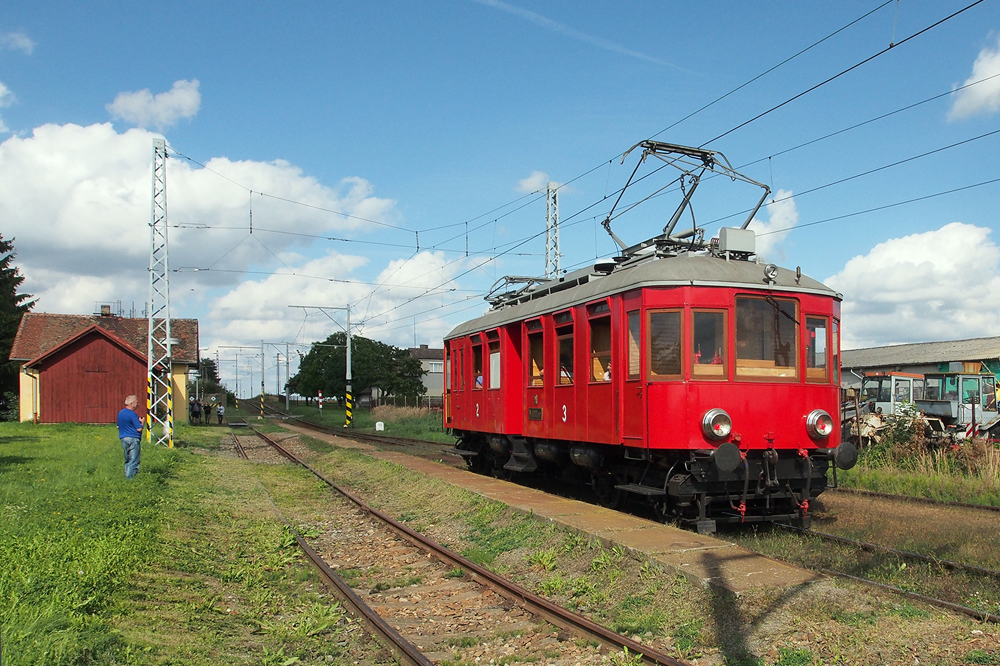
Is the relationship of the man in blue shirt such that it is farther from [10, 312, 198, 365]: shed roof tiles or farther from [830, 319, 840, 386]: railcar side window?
[10, 312, 198, 365]: shed roof tiles

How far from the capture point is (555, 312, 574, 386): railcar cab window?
11723 mm

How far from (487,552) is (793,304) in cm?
479

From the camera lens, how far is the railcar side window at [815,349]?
32.8 feet

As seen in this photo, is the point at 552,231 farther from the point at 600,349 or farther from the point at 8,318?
the point at 8,318

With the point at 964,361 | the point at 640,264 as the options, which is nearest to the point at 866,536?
the point at 640,264

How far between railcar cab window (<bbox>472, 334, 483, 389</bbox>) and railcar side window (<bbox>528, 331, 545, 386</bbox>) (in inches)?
101

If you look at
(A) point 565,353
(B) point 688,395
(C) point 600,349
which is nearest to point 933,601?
(B) point 688,395

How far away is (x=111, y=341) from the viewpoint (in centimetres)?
3631

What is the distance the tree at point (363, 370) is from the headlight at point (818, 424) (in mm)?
60883

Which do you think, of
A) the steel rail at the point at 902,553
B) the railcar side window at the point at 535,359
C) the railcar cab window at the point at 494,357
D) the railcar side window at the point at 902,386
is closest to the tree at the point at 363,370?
the railcar side window at the point at 902,386

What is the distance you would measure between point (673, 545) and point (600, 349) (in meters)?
3.38

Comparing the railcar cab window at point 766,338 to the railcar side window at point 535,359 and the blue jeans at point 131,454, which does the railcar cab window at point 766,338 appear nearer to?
the railcar side window at point 535,359

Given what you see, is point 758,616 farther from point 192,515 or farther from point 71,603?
point 192,515

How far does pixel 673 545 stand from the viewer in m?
8.09
